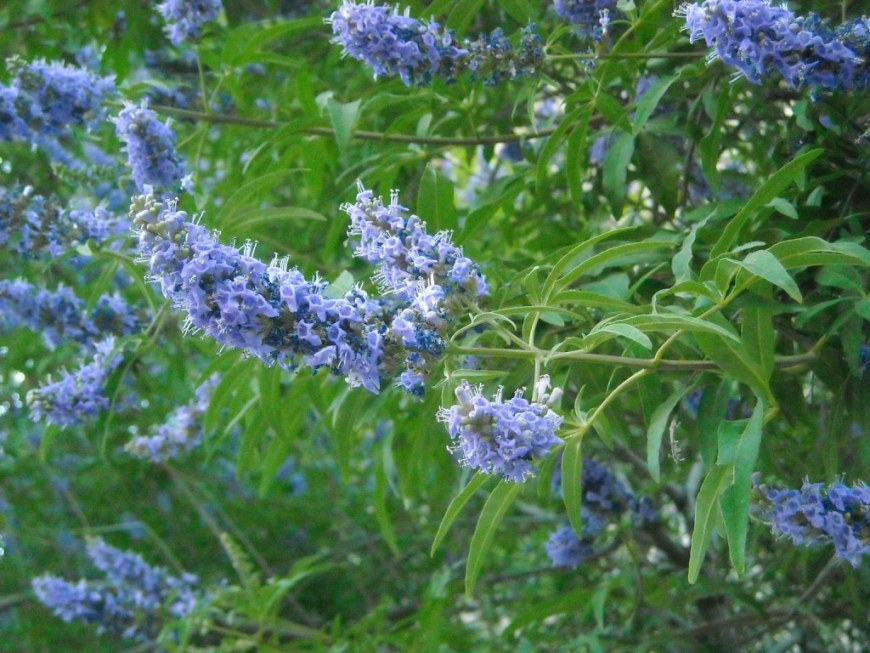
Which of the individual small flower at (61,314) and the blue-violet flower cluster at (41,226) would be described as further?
the individual small flower at (61,314)

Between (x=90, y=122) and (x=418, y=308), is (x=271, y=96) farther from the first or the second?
(x=418, y=308)

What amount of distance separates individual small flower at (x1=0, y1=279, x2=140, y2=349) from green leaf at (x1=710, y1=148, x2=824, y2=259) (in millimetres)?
2024

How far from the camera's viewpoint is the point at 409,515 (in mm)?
5738

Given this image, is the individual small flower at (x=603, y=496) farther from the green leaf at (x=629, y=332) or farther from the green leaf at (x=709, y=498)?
the green leaf at (x=629, y=332)

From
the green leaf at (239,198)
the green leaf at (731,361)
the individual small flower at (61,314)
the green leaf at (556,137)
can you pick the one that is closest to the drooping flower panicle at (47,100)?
the individual small flower at (61,314)

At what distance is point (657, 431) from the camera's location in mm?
2377

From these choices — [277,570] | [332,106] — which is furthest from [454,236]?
[277,570]

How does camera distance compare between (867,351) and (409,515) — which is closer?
(867,351)

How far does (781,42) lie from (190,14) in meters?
1.83

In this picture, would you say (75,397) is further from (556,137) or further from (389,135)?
(556,137)

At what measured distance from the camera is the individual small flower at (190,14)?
3.40 meters

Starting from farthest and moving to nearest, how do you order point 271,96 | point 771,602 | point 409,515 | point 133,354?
point 409,515 < point 271,96 < point 771,602 < point 133,354

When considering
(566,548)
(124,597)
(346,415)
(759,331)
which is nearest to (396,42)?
(346,415)

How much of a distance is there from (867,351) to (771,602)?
5.59 ft
